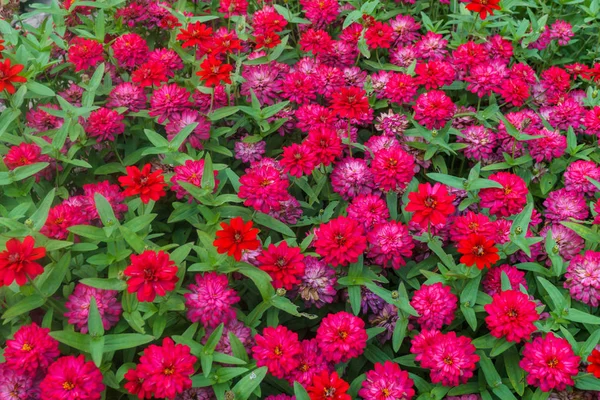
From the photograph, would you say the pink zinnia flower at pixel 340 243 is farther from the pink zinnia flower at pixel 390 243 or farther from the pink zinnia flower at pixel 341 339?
the pink zinnia flower at pixel 341 339

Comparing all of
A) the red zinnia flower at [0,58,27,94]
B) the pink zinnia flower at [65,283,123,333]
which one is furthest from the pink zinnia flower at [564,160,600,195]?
the red zinnia flower at [0,58,27,94]

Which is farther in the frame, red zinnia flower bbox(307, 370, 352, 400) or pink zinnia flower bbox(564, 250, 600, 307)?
pink zinnia flower bbox(564, 250, 600, 307)

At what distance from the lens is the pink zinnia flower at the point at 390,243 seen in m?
1.82

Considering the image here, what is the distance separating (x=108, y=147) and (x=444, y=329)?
1474 mm

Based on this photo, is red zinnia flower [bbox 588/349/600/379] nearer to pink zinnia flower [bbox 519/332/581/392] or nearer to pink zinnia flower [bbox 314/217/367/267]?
pink zinnia flower [bbox 519/332/581/392]

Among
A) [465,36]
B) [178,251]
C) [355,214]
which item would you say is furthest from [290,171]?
[465,36]

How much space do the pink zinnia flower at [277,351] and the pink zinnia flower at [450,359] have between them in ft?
1.23

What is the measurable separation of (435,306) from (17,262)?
118 centimetres

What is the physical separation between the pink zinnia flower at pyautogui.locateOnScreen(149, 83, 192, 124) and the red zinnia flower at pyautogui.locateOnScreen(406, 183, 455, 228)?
0.97m

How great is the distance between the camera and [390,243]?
1817mm

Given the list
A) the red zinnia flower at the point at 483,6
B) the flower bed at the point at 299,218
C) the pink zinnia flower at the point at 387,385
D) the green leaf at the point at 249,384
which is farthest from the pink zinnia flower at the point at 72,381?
the red zinnia flower at the point at 483,6

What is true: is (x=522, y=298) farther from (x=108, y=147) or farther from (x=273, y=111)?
(x=108, y=147)

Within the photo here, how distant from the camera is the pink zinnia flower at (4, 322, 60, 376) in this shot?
1.50 metres

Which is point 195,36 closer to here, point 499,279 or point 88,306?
point 88,306
